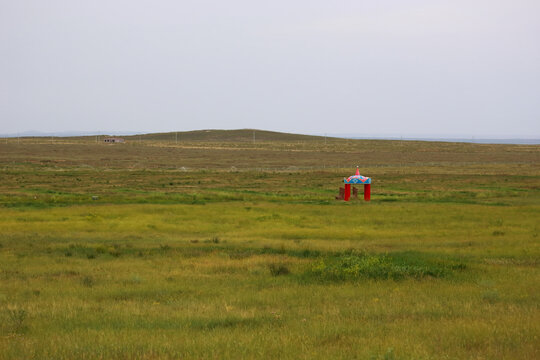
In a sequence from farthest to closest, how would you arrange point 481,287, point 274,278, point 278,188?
point 278,188
point 274,278
point 481,287

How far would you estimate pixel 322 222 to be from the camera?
25078 millimetres

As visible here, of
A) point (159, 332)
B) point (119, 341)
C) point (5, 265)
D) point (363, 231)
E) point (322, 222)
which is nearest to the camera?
point (119, 341)

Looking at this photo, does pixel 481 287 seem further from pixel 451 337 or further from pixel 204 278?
pixel 204 278

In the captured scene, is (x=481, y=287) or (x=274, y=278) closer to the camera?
Result: (x=481, y=287)

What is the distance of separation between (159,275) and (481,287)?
23.0ft

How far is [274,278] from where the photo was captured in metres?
12.7

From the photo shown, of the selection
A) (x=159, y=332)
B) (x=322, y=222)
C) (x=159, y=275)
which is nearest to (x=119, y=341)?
(x=159, y=332)

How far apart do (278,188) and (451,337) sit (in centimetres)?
3798

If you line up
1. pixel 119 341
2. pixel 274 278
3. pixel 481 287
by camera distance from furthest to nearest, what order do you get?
pixel 274 278 → pixel 481 287 → pixel 119 341

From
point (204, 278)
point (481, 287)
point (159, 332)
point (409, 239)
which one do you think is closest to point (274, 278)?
point (204, 278)

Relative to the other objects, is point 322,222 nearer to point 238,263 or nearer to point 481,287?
point 238,263

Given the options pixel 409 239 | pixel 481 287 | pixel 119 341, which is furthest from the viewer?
pixel 409 239

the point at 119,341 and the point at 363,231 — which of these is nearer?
the point at 119,341

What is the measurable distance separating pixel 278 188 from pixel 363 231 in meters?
23.2
